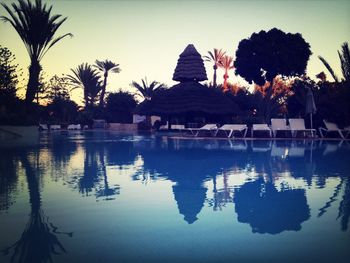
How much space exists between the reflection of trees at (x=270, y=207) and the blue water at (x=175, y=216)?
0.04 feet

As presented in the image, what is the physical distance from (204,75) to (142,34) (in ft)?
34.2

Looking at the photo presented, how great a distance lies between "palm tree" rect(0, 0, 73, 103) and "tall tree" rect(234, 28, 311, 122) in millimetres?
18064

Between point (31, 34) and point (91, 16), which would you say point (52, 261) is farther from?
point (31, 34)

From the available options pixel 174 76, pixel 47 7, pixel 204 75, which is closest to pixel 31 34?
pixel 47 7

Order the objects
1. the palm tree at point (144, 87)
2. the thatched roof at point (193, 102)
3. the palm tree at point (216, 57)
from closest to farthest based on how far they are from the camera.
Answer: the thatched roof at point (193, 102) → the palm tree at point (144, 87) → the palm tree at point (216, 57)

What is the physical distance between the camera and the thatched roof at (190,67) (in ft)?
105

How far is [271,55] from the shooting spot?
30.7m

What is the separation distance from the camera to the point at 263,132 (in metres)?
20.4

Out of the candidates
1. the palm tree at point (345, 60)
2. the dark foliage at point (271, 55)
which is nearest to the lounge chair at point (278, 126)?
the palm tree at point (345, 60)

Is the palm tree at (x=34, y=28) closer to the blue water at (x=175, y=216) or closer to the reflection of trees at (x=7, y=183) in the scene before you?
the reflection of trees at (x=7, y=183)

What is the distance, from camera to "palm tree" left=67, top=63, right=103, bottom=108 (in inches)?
1956

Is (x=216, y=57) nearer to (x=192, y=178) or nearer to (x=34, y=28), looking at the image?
(x=34, y=28)

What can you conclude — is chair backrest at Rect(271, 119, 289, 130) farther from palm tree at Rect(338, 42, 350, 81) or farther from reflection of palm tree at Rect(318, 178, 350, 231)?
reflection of palm tree at Rect(318, 178, 350, 231)

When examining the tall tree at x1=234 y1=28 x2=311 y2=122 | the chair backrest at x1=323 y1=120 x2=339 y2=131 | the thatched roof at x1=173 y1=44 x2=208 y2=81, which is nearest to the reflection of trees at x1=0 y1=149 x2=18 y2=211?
the chair backrest at x1=323 y1=120 x2=339 y2=131
